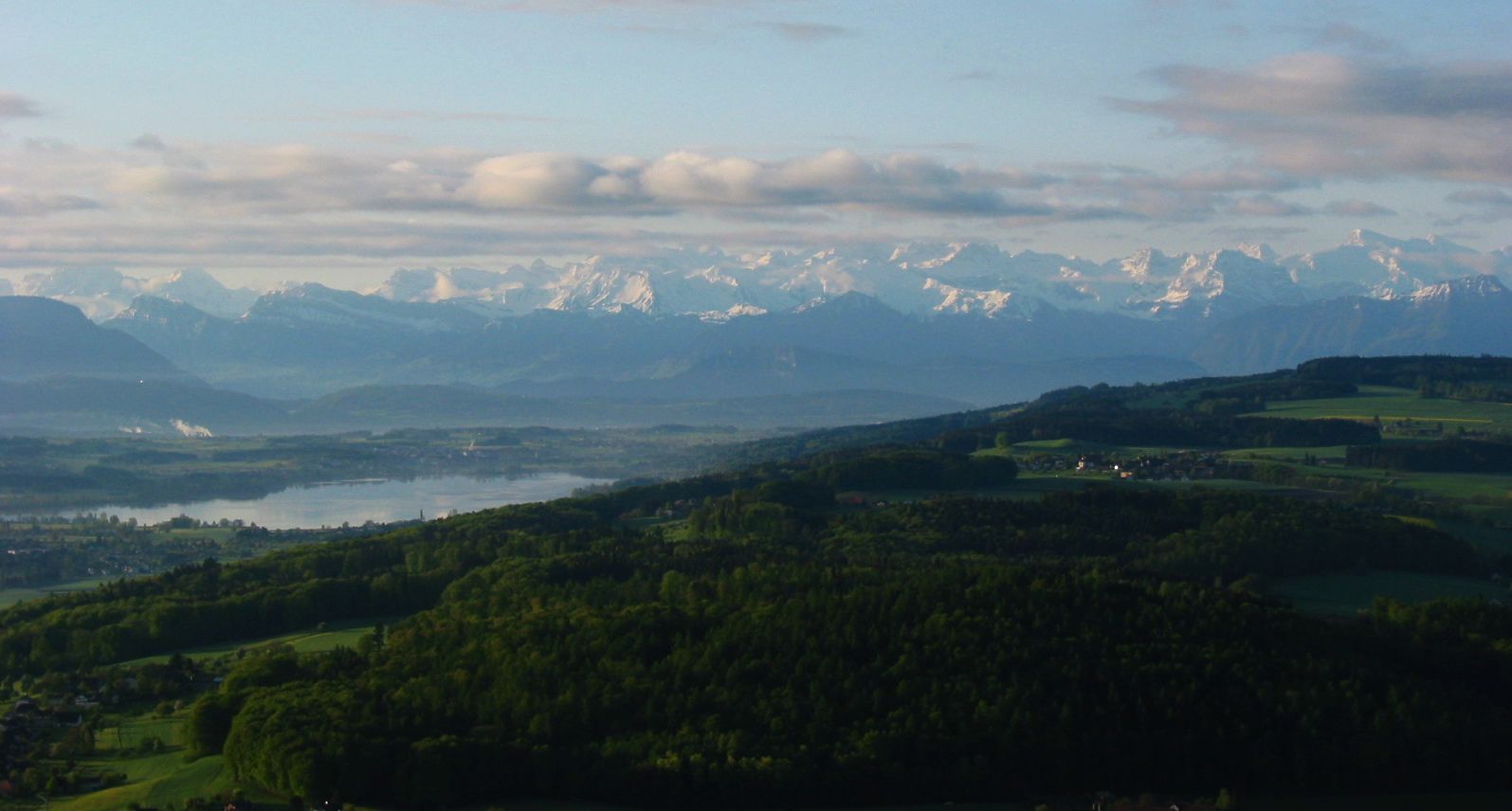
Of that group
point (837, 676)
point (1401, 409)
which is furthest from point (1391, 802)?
point (1401, 409)

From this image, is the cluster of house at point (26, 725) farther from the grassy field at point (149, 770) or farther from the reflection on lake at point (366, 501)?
the reflection on lake at point (366, 501)

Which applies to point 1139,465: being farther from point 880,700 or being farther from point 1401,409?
point 880,700

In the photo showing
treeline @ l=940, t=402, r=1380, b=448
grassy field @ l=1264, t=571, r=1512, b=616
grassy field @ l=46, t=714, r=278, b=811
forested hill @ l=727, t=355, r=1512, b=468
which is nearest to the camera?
grassy field @ l=46, t=714, r=278, b=811

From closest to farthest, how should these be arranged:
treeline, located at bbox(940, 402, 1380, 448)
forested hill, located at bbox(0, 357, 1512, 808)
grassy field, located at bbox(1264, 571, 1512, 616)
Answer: forested hill, located at bbox(0, 357, 1512, 808), grassy field, located at bbox(1264, 571, 1512, 616), treeline, located at bbox(940, 402, 1380, 448)

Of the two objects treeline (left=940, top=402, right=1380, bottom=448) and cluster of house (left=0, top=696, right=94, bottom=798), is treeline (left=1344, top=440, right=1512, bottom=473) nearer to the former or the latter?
treeline (left=940, top=402, right=1380, bottom=448)

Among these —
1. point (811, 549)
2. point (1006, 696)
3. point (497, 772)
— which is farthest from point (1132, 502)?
point (497, 772)

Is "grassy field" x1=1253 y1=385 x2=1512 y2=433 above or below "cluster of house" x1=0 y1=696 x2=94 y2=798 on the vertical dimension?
above

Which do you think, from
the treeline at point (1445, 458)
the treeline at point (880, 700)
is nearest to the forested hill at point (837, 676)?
the treeline at point (880, 700)

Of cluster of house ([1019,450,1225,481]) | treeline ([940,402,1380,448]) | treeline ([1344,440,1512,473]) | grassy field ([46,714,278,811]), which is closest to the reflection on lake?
treeline ([940,402,1380,448])
